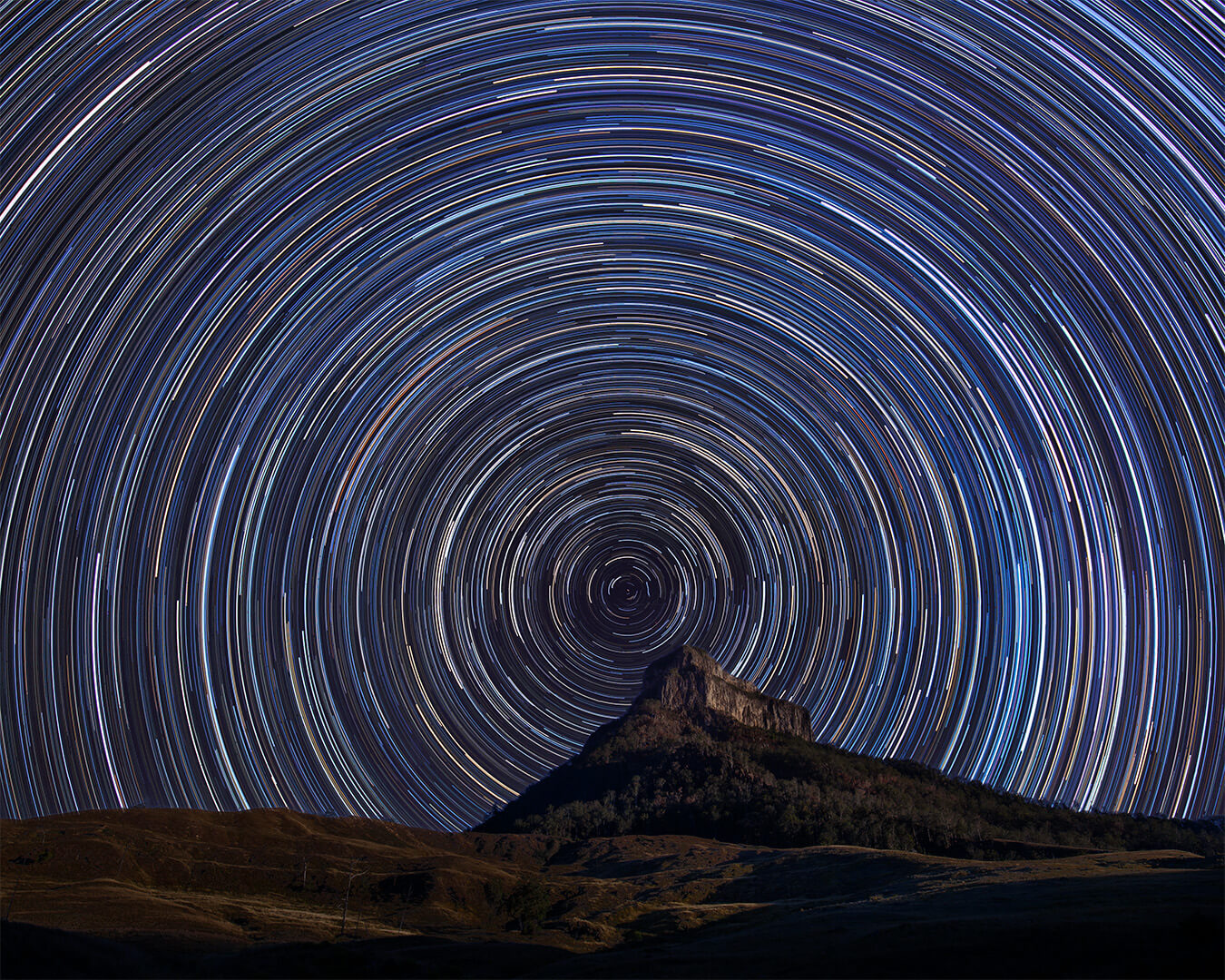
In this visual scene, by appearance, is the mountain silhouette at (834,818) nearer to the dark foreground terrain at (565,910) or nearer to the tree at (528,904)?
the dark foreground terrain at (565,910)

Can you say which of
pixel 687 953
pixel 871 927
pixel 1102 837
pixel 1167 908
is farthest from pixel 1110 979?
pixel 1102 837

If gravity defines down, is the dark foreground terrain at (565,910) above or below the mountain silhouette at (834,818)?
above

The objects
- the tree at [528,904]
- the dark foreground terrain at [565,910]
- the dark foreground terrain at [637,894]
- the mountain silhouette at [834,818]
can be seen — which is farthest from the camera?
the mountain silhouette at [834,818]

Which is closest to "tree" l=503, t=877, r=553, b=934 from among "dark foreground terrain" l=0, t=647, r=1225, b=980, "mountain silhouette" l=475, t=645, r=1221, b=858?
"dark foreground terrain" l=0, t=647, r=1225, b=980

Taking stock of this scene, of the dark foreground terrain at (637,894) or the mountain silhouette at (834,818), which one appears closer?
the dark foreground terrain at (637,894)

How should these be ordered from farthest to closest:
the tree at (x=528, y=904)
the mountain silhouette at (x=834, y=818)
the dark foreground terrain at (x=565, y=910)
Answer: the mountain silhouette at (x=834, y=818) < the tree at (x=528, y=904) < the dark foreground terrain at (x=565, y=910)

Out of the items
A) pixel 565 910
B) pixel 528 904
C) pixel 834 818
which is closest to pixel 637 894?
pixel 565 910

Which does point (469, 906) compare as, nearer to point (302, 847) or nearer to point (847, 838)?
point (302, 847)

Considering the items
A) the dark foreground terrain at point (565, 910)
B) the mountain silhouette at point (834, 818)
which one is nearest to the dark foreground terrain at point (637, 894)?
the dark foreground terrain at point (565, 910)
